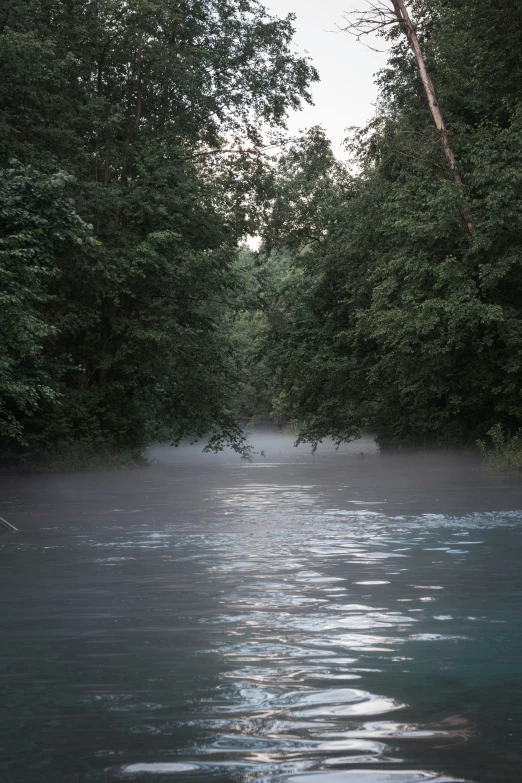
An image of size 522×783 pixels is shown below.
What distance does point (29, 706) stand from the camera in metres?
7.39

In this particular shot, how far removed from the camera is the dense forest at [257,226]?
1368 inches

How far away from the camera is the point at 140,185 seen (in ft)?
137

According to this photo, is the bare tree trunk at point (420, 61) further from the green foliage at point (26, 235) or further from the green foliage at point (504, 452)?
the green foliage at point (26, 235)

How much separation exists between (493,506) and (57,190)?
1168 centimetres

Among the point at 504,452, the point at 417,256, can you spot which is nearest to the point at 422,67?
the point at 417,256

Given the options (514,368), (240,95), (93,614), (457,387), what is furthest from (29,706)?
(240,95)

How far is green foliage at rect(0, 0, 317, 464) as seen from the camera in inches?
1451

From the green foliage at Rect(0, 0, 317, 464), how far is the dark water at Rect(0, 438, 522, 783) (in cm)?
1699

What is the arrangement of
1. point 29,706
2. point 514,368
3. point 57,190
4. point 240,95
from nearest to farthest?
point 29,706 → point 57,190 → point 514,368 → point 240,95

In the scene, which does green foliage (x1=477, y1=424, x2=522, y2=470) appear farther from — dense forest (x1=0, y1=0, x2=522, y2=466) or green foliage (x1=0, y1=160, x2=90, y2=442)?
green foliage (x1=0, y1=160, x2=90, y2=442)

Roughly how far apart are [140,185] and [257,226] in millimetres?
6857

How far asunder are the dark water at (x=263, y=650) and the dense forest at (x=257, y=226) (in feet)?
48.1

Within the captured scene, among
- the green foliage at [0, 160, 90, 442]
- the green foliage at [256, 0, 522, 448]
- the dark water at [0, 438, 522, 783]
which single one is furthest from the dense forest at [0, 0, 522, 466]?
the dark water at [0, 438, 522, 783]

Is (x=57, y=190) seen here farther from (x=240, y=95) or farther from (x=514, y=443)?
(x=240, y=95)
